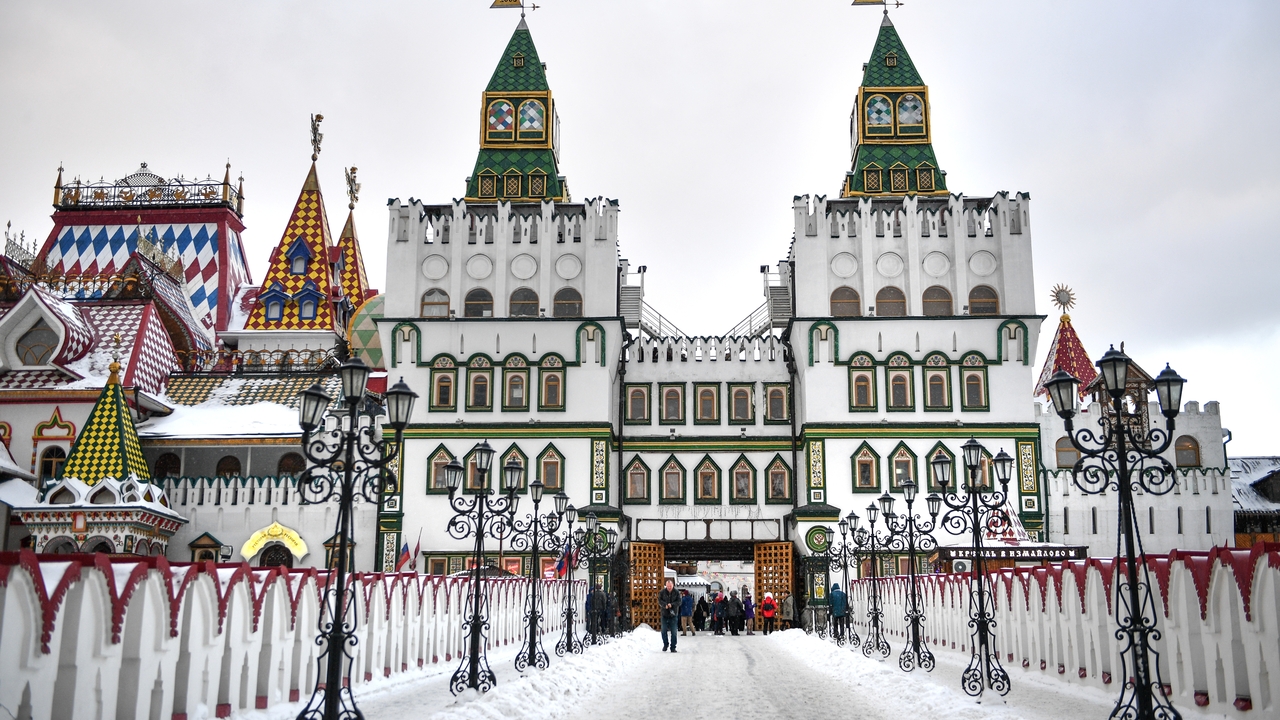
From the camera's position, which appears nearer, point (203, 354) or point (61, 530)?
point (61, 530)

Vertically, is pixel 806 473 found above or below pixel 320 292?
below

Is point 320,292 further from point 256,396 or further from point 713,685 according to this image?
point 713,685

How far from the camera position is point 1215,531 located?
3766 cm

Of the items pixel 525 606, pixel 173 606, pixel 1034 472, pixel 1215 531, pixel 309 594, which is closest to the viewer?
pixel 173 606

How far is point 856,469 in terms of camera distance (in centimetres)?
3531

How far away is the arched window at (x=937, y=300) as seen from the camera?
36.6 m

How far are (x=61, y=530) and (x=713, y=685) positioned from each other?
21.6m

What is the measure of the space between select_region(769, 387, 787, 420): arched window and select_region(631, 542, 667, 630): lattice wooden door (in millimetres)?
5989

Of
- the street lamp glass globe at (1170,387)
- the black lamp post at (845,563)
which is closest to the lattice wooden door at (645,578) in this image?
the black lamp post at (845,563)

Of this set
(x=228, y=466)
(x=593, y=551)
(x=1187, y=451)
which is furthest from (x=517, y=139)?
(x=1187, y=451)

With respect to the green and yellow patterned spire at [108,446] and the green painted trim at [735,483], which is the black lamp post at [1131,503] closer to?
the green painted trim at [735,483]

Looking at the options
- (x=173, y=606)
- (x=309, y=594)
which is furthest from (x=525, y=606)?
(x=173, y=606)

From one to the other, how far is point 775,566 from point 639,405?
277 inches

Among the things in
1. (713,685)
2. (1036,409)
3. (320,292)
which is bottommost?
(713,685)
